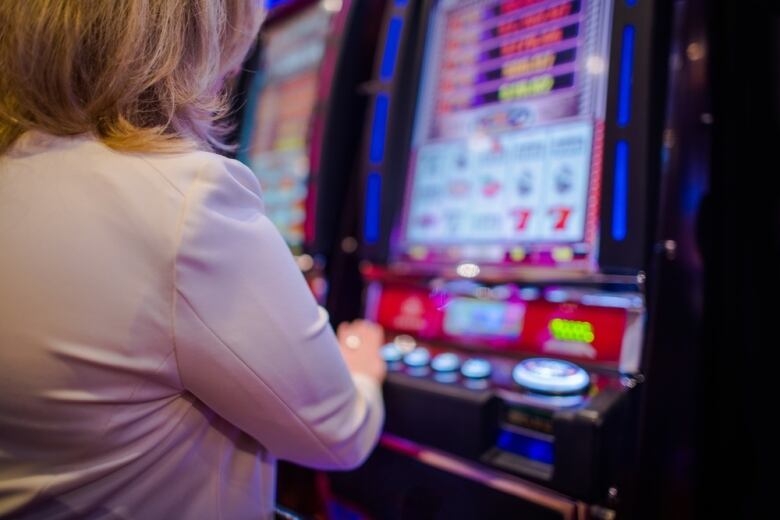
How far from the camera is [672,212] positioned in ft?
3.59

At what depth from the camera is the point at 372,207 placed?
5.29 feet

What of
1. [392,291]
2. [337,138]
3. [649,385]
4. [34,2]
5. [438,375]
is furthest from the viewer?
[337,138]

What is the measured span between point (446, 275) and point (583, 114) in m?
0.49

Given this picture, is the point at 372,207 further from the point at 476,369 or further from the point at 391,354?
the point at 476,369

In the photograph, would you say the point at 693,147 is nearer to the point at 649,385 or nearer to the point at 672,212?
the point at 672,212

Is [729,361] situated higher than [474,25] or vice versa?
[474,25]

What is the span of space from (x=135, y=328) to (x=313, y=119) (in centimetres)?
132

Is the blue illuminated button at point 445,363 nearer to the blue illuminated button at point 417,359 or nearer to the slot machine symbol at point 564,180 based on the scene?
the blue illuminated button at point 417,359

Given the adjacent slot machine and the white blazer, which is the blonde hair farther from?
the adjacent slot machine

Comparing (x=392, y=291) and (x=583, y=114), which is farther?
(x=392, y=291)

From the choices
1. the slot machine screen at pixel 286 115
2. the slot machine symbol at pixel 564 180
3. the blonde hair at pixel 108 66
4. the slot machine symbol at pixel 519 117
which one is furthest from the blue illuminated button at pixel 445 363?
the slot machine screen at pixel 286 115

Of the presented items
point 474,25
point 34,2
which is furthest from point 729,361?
point 34,2

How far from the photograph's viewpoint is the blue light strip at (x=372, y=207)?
63.1 inches

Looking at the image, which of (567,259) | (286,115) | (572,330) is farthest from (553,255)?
(286,115)
